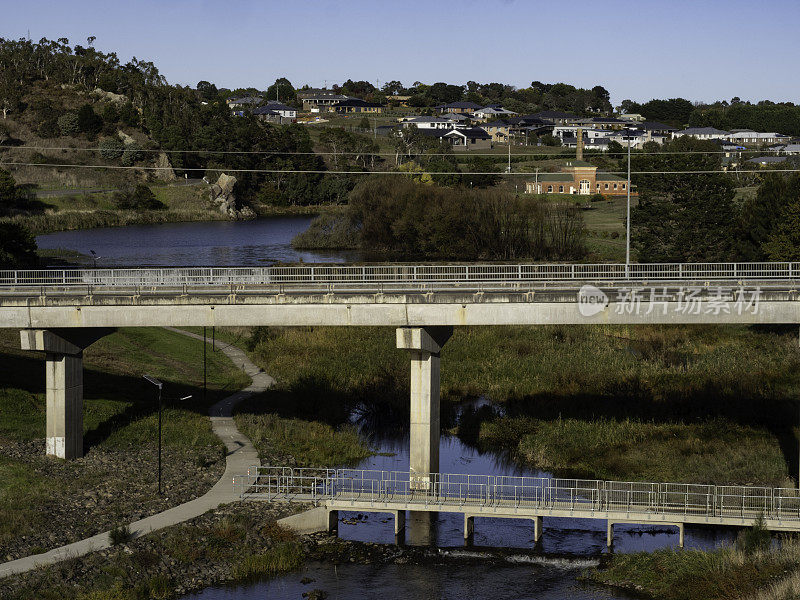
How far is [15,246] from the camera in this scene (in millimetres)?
96188

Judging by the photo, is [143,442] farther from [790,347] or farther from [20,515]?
[790,347]

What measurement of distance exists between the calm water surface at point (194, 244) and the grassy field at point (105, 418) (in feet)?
137

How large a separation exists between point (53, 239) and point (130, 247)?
55.3ft

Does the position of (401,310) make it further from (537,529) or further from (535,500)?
(537,529)

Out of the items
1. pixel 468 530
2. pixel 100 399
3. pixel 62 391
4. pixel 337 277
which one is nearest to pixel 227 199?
pixel 100 399

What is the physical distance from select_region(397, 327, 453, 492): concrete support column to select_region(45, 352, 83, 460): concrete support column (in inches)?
689

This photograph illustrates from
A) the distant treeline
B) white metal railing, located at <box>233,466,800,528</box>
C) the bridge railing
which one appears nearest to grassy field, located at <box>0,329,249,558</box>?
the bridge railing

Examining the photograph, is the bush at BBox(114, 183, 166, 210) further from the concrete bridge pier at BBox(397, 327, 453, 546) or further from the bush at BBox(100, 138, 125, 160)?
the concrete bridge pier at BBox(397, 327, 453, 546)

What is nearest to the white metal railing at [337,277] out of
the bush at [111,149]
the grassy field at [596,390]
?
the grassy field at [596,390]

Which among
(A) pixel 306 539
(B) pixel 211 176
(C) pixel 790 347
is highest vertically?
(B) pixel 211 176

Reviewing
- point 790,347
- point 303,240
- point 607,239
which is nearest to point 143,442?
point 790,347

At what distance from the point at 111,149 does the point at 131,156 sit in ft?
15.3

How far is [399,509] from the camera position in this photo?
153 ft

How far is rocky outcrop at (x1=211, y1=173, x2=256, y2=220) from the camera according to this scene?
181m
